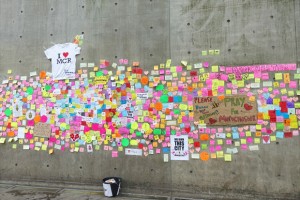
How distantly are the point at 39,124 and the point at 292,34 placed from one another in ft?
17.8

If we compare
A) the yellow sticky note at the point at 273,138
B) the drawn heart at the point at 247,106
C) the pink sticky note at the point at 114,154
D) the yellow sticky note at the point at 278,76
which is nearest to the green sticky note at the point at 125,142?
the pink sticky note at the point at 114,154

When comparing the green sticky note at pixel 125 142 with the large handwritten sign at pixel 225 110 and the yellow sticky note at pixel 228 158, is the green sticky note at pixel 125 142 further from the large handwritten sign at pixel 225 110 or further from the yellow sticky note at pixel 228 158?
the yellow sticky note at pixel 228 158

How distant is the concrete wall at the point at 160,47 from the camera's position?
15.1 feet

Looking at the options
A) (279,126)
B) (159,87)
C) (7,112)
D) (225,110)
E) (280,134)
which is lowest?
(280,134)

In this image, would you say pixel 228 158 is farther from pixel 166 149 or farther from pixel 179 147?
pixel 166 149

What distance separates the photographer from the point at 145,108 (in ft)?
16.9

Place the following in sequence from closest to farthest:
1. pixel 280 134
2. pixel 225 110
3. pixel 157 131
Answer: pixel 280 134
pixel 225 110
pixel 157 131

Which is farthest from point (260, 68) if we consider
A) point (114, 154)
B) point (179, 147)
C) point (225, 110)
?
point (114, 154)

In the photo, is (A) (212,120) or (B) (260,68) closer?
(B) (260,68)

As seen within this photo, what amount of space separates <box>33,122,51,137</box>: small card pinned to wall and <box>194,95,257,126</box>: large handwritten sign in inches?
126

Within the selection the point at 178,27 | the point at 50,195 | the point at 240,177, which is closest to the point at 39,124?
the point at 50,195

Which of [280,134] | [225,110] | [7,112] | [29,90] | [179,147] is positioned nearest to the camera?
[280,134]

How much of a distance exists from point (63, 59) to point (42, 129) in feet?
5.31

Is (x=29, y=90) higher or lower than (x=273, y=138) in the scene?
higher
